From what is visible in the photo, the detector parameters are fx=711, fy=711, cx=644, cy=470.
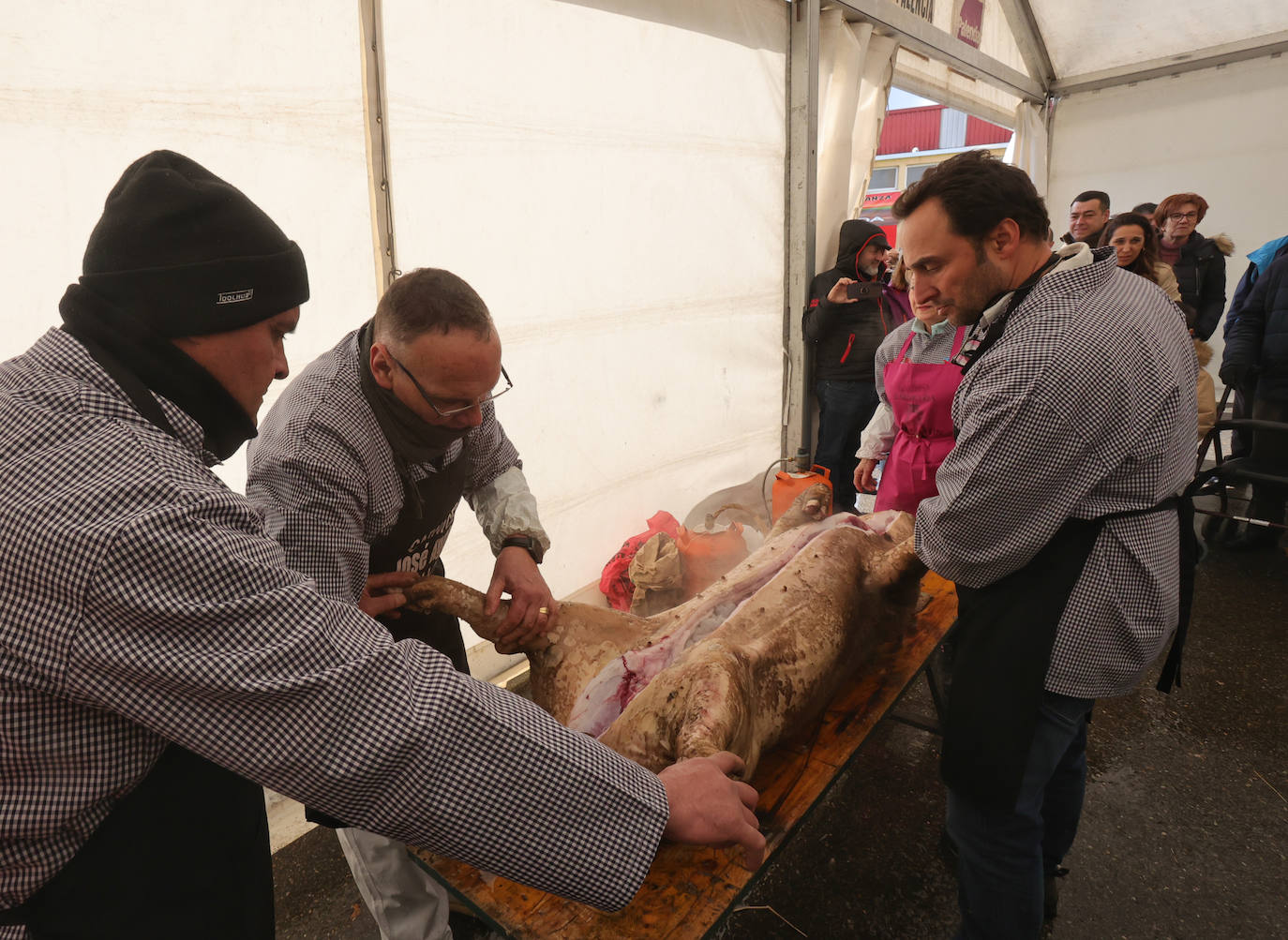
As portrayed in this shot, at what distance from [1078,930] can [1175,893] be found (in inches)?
17.1

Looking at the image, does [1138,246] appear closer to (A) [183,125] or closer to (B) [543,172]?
(B) [543,172]

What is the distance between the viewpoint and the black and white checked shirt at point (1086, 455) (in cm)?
156

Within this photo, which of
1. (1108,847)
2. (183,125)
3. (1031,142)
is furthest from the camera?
(1031,142)

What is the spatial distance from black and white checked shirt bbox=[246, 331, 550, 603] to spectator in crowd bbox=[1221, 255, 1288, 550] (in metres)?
5.54

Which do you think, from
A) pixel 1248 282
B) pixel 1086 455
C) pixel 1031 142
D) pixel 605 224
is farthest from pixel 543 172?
pixel 1031 142

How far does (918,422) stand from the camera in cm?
303

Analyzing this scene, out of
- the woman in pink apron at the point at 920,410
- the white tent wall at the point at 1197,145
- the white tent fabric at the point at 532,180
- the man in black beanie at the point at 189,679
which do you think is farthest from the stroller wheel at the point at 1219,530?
the man in black beanie at the point at 189,679

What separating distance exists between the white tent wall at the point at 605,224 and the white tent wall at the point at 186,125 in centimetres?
26

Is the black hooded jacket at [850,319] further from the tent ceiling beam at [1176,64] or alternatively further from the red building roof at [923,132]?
the red building roof at [923,132]

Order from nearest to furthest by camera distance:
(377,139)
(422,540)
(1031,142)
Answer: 1. (422,540)
2. (377,139)
3. (1031,142)

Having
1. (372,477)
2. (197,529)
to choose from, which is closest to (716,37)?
(372,477)

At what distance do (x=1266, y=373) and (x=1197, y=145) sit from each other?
4.57 metres

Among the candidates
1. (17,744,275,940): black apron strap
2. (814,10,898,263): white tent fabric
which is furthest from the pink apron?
(814,10,898,263): white tent fabric

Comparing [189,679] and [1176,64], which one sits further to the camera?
[1176,64]
